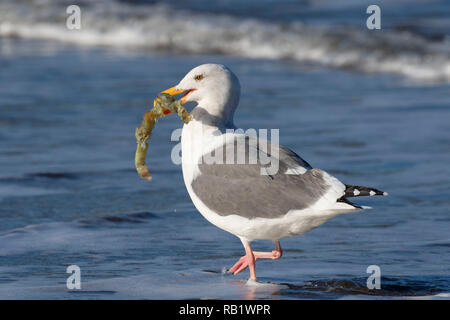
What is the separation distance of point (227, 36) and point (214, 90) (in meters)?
11.9

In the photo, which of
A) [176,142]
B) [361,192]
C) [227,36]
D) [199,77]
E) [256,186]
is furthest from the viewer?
[227,36]

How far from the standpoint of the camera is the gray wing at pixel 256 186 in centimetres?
534

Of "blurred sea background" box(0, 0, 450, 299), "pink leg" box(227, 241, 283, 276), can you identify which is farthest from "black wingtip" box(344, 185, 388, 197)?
"pink leg" box(227, 241, 283, 276)

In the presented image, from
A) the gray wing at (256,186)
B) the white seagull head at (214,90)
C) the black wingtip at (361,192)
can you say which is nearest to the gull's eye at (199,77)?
the white seagull head at (214,90)

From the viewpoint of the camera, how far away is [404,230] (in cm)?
689

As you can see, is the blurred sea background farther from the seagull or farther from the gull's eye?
the gull's eye

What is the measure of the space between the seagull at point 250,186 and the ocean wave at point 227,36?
27.2ft

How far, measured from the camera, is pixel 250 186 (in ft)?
18.0

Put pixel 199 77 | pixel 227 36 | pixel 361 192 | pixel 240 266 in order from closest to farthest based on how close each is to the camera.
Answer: pixel 361 192 → pixel 240 266 → pixel 199 77 → pixel 227 36

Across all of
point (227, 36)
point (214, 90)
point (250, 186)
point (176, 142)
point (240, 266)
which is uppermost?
point (227, 36)

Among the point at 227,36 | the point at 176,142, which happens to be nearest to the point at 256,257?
the point at 176,142

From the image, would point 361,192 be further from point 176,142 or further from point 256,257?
point 176,142
